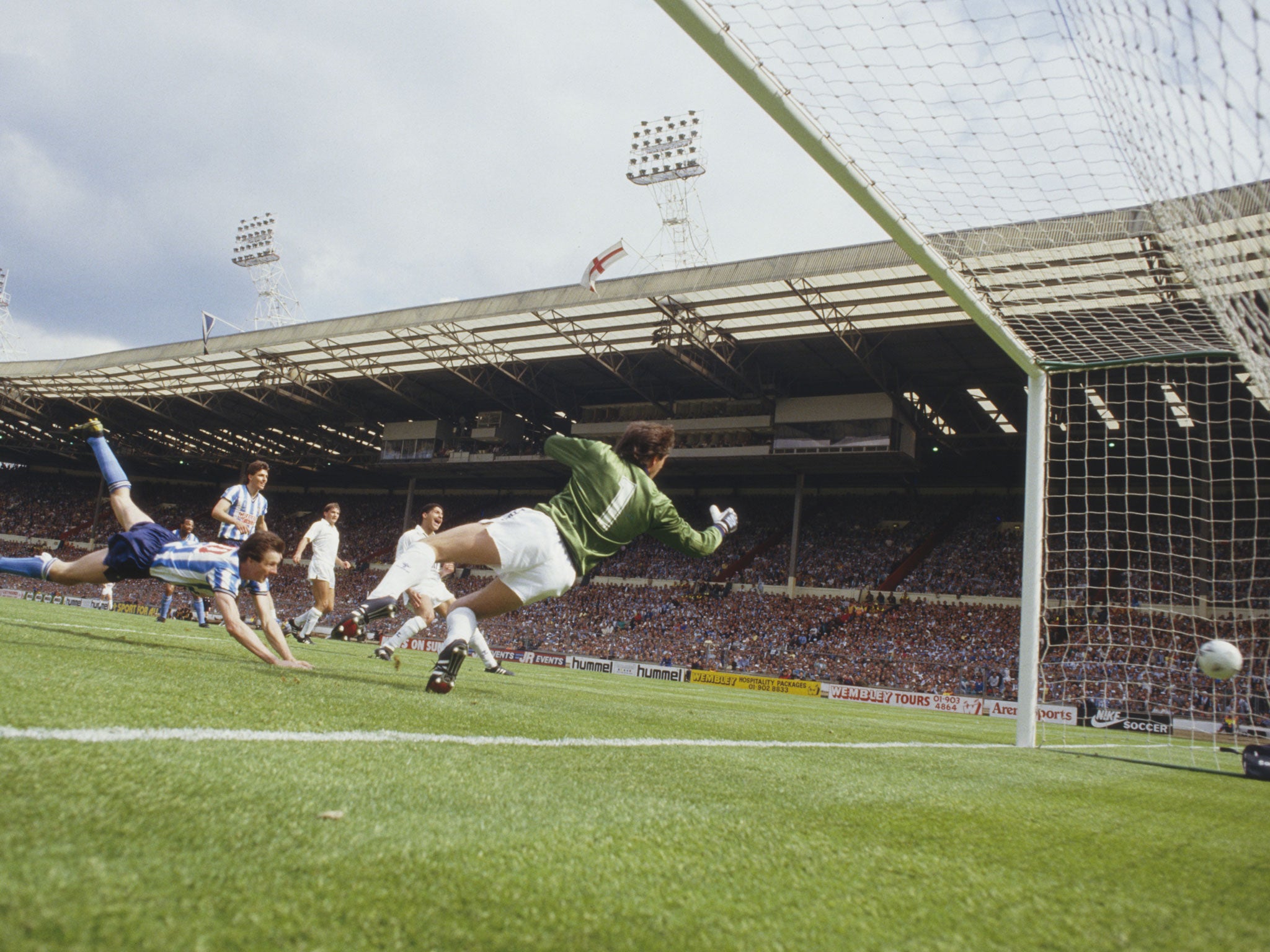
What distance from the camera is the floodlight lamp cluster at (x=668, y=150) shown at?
28344mm

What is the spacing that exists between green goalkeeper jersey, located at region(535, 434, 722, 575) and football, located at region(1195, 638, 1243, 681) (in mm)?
5061

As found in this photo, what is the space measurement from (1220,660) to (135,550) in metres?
8.45

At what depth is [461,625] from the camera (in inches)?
179

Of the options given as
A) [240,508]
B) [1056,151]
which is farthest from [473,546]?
[1056,151]

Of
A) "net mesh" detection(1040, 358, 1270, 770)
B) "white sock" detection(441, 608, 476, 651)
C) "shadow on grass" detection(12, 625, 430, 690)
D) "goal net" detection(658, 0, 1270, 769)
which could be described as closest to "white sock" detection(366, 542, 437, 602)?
"white sock" detection(441, 608, 476, 651)

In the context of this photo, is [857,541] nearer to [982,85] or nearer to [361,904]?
[982,85]

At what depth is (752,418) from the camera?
2981cm

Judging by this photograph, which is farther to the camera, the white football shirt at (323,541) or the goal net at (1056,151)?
the white football shirt at (323,541)

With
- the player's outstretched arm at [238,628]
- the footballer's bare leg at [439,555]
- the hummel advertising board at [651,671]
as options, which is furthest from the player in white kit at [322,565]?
the hummel advertising board at [651,671]

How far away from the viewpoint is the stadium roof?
21.6m

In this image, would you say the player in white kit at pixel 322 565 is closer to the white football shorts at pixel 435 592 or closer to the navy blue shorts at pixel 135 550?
the white football shorts at pixel 435 592

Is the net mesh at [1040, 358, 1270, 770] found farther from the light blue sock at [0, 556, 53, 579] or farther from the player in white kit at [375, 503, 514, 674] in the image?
the light blue sock at [0, 556, 53, 579]

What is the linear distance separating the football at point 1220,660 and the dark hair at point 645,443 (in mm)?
5411

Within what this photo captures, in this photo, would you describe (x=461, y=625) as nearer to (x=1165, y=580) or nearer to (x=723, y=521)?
(x=723, y=521)
